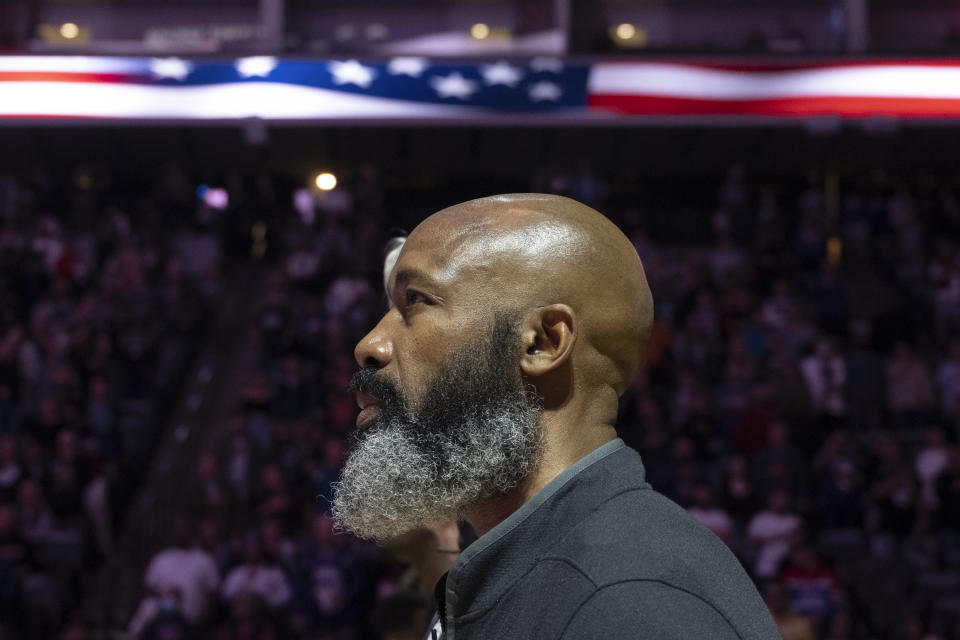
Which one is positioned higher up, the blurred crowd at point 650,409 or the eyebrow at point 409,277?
the eyebrow at point 409,277

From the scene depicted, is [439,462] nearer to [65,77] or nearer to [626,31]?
[65,77]

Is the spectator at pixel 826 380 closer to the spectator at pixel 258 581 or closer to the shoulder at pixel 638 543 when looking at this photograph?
the spectator at pixel 258 581

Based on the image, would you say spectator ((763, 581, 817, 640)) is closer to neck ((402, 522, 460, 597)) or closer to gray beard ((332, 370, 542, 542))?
neck ((402, 522, 460, 597))

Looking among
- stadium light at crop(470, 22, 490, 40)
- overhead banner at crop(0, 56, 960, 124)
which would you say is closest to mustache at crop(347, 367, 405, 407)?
overhead banner at crop(0, 56, 960, 124)

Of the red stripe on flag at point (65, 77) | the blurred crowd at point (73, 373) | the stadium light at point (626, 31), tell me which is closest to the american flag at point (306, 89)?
the red stripe on flag at point (65, 77)

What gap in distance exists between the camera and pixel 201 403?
9.85 meters

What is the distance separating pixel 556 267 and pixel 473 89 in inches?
340

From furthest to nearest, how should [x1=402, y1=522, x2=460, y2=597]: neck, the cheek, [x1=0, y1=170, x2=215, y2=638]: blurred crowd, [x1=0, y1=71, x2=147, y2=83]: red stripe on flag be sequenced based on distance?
[x1=0, y1=71, x2=147, y2=83]: red stripe on flag
[x1=0, y1=170, x2=215, y2=638]: blurred crowd
[x1=402, y1=522, x2=460, y2=597]: neck
the cheek

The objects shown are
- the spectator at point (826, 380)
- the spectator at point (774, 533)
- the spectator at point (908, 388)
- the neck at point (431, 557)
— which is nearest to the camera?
the neck at point (431, 557)

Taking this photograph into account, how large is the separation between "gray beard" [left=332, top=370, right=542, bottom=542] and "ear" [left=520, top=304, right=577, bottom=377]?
35 millimetres

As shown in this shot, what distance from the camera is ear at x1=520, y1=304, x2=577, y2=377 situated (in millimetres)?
1255

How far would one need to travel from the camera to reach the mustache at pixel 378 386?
131 centimetres

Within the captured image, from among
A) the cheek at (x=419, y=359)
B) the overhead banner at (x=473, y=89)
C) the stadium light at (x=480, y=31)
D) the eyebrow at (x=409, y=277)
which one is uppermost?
the eyebrow at (x=409, y=277)

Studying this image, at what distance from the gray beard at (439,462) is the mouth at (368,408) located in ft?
0.05
